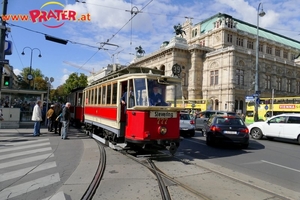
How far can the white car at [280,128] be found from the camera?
14.4 meters

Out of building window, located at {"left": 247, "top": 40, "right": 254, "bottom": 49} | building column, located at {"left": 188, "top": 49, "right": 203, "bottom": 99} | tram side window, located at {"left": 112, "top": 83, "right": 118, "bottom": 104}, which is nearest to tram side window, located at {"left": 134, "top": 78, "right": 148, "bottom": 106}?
tram side window, located at {"left": 112, "top": 83, "right": 118, "bottom": 104}

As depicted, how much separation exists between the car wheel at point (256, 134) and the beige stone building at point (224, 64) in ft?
126

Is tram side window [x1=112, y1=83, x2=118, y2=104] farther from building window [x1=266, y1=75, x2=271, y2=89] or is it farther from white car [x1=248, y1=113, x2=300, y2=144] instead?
building window [x1=266, y1=75, x2=271, y2=89]

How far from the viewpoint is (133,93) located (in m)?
8.27

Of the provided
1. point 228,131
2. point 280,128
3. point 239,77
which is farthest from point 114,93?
point 239,77

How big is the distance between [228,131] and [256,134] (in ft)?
19.3

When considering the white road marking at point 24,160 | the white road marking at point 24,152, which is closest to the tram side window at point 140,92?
the white road marking at point 24,160

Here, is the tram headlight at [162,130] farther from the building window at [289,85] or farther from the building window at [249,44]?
the building window at [289,85]

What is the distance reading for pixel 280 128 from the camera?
15.0m

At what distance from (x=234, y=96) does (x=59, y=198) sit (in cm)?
5444

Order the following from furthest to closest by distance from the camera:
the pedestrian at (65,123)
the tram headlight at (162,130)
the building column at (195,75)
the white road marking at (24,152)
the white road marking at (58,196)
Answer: the building column at (195,75), the pedestrian at (65,123), the white road marking at (24,152), the tram headlight at (162,130), the white road marking at (58,196)

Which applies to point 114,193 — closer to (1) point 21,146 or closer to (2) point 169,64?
(1) point 21,146

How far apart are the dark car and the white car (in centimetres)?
402

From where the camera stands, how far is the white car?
1442 cm
